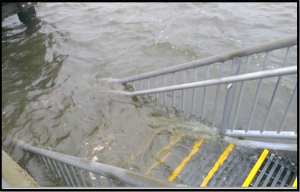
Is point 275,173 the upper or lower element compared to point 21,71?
upper

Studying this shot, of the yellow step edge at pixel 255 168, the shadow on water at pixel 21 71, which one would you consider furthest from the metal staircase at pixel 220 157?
the shadow on water at pixel 21 71

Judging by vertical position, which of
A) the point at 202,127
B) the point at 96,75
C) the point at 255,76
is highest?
the point at 255,76

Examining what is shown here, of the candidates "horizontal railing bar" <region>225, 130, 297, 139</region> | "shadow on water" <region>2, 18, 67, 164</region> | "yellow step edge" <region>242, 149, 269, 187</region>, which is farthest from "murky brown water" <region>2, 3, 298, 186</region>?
"yellow step edge" <region>242, 149, 269, 187</region>

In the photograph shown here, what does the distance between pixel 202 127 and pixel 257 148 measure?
30.1 inches

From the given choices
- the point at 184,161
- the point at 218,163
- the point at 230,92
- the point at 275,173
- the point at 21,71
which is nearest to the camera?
the point at 230,92

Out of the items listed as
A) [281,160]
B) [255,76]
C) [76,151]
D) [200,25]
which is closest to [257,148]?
[281,160]

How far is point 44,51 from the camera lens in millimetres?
6352

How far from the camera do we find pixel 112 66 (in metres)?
5.66

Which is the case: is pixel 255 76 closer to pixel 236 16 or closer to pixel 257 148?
pixel 257 148

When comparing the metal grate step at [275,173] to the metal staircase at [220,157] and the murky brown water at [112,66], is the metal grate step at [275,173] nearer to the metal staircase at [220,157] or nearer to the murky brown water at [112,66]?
the metal staircase at [220,157]

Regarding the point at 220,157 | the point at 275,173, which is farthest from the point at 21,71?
the point at 275,173

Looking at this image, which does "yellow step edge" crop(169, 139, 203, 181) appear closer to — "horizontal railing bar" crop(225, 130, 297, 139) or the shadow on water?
"horizontal railing bar" crop(225, 130, 297, 139)

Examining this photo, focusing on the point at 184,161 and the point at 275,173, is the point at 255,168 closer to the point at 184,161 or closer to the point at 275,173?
the point at 275,173

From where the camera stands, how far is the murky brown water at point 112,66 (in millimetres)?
3338
